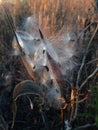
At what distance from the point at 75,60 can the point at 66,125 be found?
555 millimetres

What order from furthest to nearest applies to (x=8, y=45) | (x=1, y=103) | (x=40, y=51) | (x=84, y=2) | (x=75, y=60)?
(x=84, y=2) → (x=8, y=45) → (x=1, y=103) → (x=75, y=60) → (x=40, y=51)

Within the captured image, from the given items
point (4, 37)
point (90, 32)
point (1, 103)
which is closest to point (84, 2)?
point (90, 32)

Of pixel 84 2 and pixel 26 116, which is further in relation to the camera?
pixel 84 2

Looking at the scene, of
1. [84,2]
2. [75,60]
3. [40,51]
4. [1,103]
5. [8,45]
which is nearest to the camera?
[40,51]

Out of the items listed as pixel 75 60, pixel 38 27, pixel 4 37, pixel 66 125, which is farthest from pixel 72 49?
pixel 4 37

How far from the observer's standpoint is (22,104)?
3.64m

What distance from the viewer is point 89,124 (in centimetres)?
322

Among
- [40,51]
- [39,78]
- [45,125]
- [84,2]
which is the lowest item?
[45,125]

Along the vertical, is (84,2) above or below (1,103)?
above

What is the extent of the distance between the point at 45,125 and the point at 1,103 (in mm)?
470

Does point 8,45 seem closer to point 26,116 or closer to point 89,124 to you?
point 26,116

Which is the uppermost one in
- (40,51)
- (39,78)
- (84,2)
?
(84,2)

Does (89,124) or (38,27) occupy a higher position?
(38,27)

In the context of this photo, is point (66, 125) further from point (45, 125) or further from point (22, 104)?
point (22, 104)
